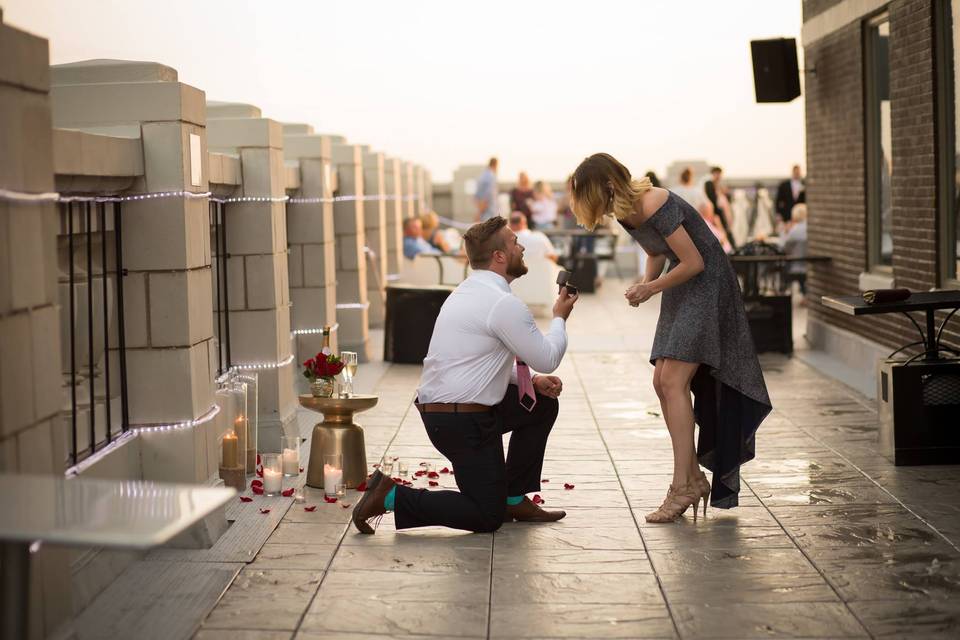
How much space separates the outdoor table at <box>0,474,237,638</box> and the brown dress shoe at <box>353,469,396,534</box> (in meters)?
2.34

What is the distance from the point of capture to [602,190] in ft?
19.2

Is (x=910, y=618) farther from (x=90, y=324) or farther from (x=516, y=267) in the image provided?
(x=90, y=324)

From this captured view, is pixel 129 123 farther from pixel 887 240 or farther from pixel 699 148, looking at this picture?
pixel 699 148

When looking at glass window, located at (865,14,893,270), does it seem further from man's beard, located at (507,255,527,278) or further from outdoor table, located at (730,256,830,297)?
man's beard, located at (507,255,527,278)

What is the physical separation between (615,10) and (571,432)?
64.5ft

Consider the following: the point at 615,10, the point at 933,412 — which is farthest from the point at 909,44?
the point at 615,10

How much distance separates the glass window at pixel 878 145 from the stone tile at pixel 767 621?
6236 mm

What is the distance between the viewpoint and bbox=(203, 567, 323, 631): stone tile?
470cm

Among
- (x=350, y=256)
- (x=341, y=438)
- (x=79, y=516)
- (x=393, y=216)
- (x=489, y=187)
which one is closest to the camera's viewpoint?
(x=79, y=516)

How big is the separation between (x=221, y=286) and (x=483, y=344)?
3.09 m

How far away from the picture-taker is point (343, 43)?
21781 mm

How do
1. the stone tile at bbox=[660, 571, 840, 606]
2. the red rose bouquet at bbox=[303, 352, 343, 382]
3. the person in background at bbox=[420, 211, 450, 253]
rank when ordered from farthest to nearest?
the person in background at bbox=[420, 211, 450, 253] < the red rose bouquet at bbox=[303, 352, 343, 382] < the stone tile at bbox=[660, 571, 840, 606]

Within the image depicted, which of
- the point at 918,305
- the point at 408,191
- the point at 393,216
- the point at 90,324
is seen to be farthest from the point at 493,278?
the point at 408,191

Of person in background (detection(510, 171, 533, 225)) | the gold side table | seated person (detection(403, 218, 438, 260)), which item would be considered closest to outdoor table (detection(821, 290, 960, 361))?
the gold side table
